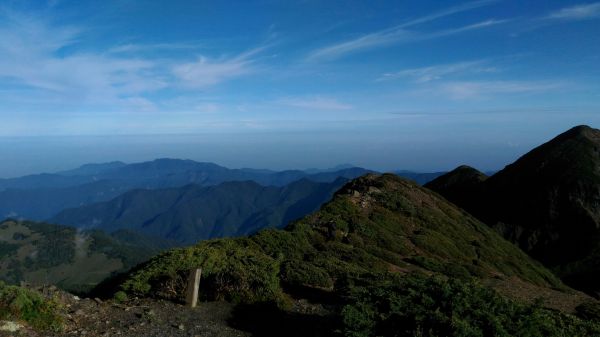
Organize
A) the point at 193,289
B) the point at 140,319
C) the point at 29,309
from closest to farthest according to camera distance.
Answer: the point at 29,309
the point at 140,319
the point at 193,289

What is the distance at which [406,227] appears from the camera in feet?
139

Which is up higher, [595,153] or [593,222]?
[595,153]

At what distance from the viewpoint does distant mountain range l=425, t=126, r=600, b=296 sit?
64562 mm

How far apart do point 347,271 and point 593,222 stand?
6312 centimetres

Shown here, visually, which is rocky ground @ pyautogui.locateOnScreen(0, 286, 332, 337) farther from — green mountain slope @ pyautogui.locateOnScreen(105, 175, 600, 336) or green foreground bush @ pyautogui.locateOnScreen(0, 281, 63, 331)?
green foreground bush @ pyautogui.locateOnScreen(0, 281, 63, 331)

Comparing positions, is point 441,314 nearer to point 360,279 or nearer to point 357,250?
point 360,279

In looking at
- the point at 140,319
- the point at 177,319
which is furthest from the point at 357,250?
the point at 140,319

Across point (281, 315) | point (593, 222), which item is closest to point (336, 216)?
point (281, 315)

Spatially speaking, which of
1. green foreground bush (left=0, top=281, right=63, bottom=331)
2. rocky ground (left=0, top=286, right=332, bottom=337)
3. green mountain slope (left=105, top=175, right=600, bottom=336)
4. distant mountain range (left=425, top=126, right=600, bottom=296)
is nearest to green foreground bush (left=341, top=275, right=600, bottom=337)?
green mountain slope (left=105, top=175, right=600, bottom=336)

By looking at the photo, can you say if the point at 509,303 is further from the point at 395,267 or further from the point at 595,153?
the point at 595,153

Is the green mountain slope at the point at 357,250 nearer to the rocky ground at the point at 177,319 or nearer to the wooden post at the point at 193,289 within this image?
the rocky ground at the point at 177,319

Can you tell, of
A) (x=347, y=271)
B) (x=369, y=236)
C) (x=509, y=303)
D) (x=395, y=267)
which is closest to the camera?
(x=509, y=303)

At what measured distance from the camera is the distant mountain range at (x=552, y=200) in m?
64.6

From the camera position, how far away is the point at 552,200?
248 feet
